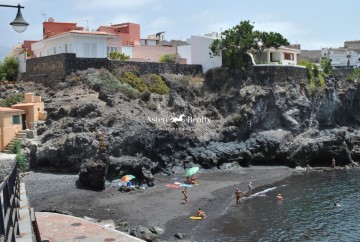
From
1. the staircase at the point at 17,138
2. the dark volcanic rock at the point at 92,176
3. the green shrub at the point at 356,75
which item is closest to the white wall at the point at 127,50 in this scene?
the staircase at the point at 17,138

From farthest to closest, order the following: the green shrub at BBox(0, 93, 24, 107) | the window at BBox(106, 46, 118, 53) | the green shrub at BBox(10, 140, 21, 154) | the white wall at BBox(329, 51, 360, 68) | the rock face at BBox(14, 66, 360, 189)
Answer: the white wall at BBox(329, 51, 360, 68) < the window at BBox(106, 46, 118, 53) < the green shrub at BBox(0, 93, 24, 107) < the rock face at BBox(14, 66, 360, 189) < the green shrub at BBox(10, 140, 21, 154)

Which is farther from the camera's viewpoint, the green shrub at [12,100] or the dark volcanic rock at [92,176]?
the green shrub at [12,100]

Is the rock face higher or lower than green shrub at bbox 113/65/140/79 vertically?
Result: lower

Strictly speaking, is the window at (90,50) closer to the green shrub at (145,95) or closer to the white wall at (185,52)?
the green shrub at (145,95)

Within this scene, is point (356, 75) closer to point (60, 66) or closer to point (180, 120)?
point (180, 120)

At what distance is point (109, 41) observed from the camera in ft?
179

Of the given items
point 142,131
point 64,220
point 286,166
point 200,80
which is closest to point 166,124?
point 142,131

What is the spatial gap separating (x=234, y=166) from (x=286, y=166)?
22.5 ft

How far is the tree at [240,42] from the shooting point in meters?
53.3

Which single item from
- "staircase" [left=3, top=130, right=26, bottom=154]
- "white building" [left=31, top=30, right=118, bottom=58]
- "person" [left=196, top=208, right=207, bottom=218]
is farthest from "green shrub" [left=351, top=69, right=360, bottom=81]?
"staircase" [left=3, top=130, right=26, bottom=154]

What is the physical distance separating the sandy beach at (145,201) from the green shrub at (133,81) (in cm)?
1286

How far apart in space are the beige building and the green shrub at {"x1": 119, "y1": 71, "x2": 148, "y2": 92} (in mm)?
10014

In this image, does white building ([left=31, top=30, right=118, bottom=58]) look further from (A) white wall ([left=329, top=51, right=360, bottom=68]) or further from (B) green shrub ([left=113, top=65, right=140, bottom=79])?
(A) white wall ([left=329, top=51, right=360, bottom=68])

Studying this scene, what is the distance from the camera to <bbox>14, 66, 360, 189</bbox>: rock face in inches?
1507
